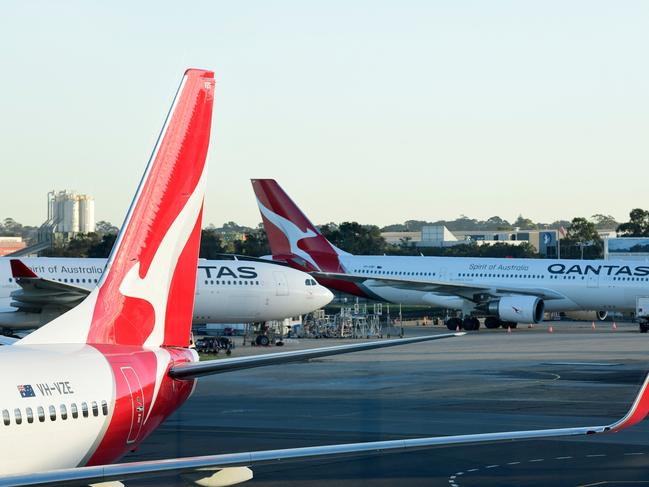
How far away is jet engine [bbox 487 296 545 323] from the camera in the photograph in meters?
64.9

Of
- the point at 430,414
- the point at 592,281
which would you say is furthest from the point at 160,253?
the point at 592,281

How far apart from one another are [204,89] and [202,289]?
1380 inches

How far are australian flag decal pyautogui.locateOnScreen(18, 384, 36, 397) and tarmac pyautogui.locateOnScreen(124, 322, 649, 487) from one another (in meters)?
6.54

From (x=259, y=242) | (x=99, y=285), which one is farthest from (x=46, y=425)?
(x=259, y=242)

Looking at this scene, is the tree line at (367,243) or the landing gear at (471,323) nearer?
the landing gear at (471,323)

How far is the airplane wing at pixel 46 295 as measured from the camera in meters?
39.2

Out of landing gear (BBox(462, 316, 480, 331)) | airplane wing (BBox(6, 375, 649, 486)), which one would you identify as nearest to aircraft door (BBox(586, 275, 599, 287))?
landing gear (BBox(462, 316, 480, 331))

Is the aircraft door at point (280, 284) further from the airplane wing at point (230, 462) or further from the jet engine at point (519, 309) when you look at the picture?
the airplane wing at point (230, 462)

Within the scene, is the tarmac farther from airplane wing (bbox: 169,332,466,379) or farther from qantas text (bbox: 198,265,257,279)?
airplane wing (bbox: 169,332,466,379)

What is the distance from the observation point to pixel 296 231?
7325cm

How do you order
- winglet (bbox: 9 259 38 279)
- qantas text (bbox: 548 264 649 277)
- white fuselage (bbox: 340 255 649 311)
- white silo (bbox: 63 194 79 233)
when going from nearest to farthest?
winglet (bbox: 9 259 38 279) < white fuselage (bbox: 340 255 649 311) < qantas text (bbox: 548 264 649 277) < white silo (bbox: 63 194 79 233)

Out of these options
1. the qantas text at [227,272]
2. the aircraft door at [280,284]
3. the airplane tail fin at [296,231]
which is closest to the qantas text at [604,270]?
the airplane tail fin at [296,231]

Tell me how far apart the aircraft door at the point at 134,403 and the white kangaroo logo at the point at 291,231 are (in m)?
60.5

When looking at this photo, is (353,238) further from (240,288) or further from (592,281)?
(240,288)
